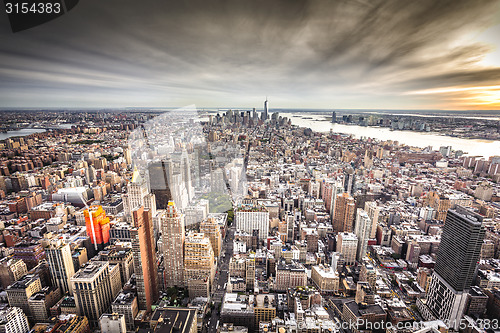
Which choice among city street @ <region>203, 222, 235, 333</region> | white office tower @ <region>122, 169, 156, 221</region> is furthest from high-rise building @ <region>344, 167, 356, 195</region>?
white office tower @ <region>122, 169, 156, 221</region>

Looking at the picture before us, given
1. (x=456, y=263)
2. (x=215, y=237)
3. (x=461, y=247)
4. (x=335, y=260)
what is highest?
(x=461, y=247)

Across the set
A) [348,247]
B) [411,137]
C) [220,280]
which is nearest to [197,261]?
[220,280]

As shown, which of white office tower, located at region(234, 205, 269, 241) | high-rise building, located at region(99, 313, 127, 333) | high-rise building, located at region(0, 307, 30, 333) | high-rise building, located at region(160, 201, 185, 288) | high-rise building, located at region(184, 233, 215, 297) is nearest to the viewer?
high-rise building, located at region(0, 307, 30, 333)

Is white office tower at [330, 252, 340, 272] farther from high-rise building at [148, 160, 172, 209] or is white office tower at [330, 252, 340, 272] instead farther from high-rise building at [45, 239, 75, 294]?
high-rise building at [45, 239, 75, 294]

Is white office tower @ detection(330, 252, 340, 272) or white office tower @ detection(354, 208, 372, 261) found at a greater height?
white office tower @ detection(354, 208, 372, 261)

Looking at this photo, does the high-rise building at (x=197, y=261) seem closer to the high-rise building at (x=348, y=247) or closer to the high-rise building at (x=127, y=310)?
the high-rise building at (x=127, y=310)

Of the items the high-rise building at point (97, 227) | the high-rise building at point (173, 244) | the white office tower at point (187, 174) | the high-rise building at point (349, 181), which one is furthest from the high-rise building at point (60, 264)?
the high-rise building at point (349, 181)

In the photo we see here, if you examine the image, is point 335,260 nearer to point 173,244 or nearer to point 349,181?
point 173,244
